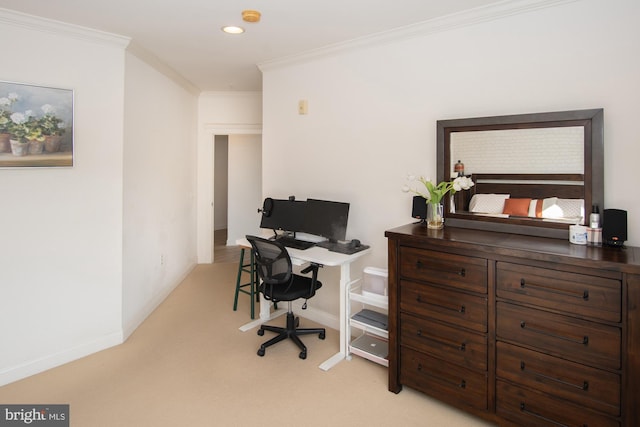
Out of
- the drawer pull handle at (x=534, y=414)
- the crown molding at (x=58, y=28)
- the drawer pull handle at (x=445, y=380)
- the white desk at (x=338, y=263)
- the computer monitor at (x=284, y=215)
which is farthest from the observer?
the computer monitor at (x=284, y=215)

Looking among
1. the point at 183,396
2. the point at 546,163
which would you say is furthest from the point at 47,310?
the point at 546,163

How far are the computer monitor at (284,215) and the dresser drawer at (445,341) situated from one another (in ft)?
4.57

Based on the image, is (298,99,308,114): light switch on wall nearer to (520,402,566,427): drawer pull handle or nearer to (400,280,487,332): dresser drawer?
(400,280,487,332): dresser drawer

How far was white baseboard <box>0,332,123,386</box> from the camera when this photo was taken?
2572 millimetres

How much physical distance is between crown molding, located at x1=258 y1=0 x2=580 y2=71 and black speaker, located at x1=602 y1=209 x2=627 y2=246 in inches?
49.0

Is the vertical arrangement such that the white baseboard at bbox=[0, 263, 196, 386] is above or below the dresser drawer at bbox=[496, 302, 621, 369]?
below

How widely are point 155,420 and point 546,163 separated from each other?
278 centimetres

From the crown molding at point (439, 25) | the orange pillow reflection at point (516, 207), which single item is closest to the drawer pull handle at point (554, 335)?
the orange pillow reflection at point (516, 207)

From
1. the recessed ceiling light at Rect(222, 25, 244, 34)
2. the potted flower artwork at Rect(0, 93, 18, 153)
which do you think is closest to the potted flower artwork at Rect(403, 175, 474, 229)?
the recessed ceiling light at Rect(222, 25, 244, 34)

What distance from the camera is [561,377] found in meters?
1.85

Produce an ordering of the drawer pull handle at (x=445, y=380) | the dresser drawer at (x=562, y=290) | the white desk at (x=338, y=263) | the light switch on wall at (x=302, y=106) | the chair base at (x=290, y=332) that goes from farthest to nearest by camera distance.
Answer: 1. the light switch on wall at (x=302, y=106)
2. the chair base at (x=290, y=332)
3. the white desk at (x=338, y=263)
4. the drawer pull handle at (x=445, y=380)
5. the dresser drawer at (x=562, y=290)

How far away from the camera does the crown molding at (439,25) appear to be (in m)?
2.30

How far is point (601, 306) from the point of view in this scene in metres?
1.73

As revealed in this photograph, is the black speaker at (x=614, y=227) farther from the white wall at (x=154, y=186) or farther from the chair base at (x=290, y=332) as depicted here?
the white wall at (x=154, y=186)
